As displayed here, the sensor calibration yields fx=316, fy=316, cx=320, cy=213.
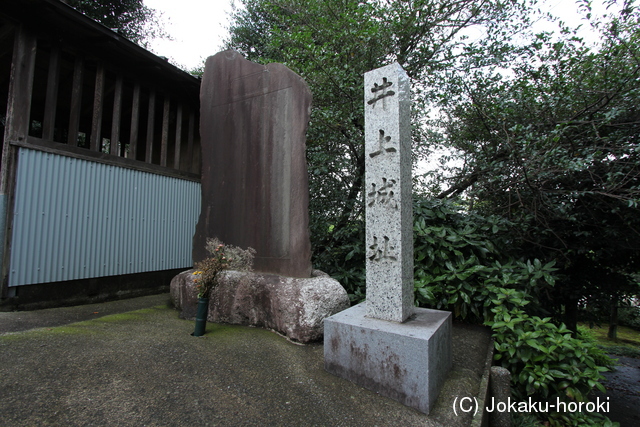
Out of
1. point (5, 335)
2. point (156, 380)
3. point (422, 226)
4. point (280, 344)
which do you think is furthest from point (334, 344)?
point (5, 335)

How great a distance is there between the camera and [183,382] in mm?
2404

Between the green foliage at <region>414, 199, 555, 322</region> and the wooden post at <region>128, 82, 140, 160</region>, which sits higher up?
the wooden post at <region>128, 82, 140, 160</region>

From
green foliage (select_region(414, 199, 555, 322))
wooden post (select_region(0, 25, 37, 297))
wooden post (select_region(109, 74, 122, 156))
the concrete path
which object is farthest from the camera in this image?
wooden post (select_region(109, 74, 122, 156))

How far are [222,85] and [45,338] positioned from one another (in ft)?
12.1

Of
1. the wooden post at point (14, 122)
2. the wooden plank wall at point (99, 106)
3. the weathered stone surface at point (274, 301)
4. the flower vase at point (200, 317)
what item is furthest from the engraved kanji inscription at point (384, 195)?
the wooden post at point (14, 122)

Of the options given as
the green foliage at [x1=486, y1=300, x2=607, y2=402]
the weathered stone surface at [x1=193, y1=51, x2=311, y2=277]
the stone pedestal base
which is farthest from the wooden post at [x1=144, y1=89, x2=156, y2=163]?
the green foliage at [x1=486, y1=300, x2=607, y2=402]

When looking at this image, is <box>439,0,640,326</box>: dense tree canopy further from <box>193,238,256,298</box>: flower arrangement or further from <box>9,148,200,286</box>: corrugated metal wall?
<box>9,148,200,286</box>: corrugated metal wall

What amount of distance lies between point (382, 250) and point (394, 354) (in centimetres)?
89

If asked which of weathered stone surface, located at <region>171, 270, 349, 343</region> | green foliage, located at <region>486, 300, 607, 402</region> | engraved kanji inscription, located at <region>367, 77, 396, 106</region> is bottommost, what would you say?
green foliage, located at <region>486, 300, 607, 402</region>

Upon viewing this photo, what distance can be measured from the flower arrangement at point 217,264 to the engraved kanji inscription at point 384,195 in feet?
5.80

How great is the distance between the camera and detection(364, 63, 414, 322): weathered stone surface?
2844 mm

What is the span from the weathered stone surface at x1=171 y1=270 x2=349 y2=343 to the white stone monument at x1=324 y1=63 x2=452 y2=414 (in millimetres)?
460

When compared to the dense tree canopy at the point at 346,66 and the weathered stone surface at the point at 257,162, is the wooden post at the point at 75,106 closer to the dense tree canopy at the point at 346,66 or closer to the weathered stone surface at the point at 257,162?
the weathered stone surface at the point at 257,162

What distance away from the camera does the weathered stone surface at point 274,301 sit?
3430 millimetres
